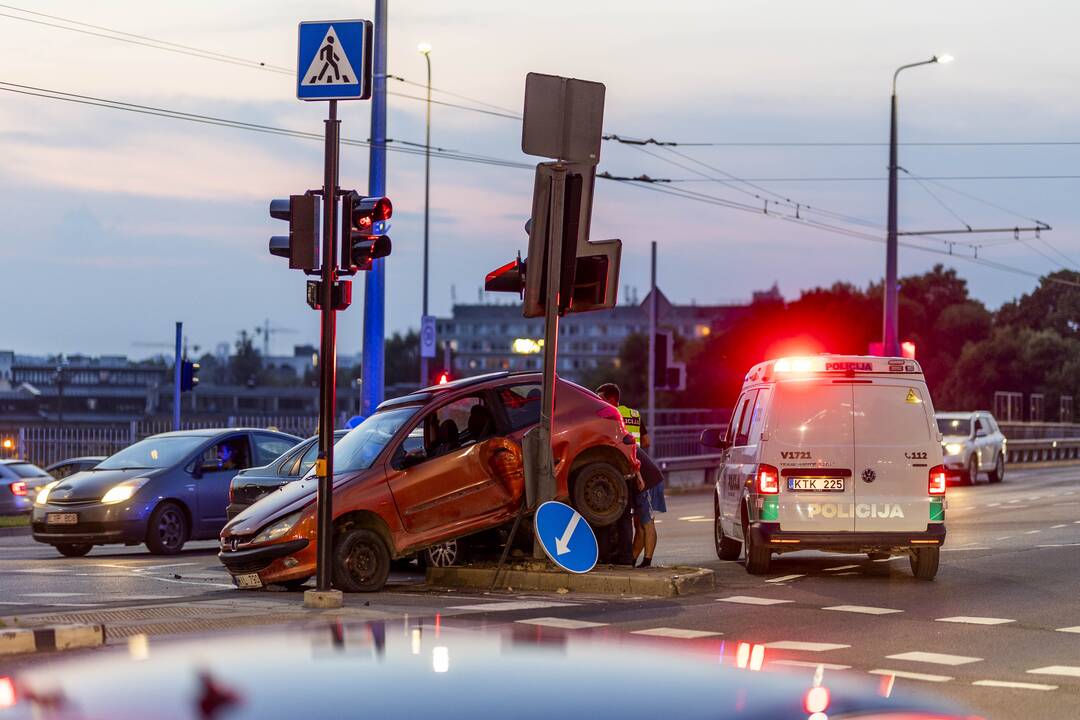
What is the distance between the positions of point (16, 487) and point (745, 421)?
651 inches

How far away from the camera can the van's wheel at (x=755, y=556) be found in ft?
50.1

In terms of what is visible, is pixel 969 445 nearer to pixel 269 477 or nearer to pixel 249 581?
pixel 269 477

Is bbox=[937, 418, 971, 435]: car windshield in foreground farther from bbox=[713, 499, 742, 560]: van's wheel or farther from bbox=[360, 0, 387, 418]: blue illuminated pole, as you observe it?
bbox=[713, 499, 742, 560]: van's wheel

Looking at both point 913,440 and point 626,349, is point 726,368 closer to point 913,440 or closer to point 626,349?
point 626,349

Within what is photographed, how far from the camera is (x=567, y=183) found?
13.4m

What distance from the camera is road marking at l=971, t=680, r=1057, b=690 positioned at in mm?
9000

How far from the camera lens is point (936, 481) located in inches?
590

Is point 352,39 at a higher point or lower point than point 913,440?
higher

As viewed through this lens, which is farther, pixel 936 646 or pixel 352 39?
pixel 352 39

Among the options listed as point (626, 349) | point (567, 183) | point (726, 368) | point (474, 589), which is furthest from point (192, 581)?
point (626, 349)

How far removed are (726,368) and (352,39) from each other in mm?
77480

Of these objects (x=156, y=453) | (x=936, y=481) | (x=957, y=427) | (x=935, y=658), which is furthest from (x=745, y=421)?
(x=957, y=427)

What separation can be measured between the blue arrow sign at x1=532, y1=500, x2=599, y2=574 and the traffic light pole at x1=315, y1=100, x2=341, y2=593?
6.30 ft

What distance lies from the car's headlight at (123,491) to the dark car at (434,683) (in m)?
16.9
